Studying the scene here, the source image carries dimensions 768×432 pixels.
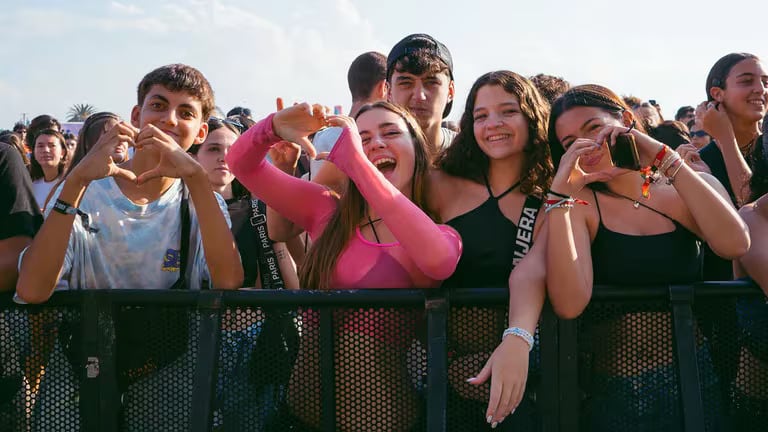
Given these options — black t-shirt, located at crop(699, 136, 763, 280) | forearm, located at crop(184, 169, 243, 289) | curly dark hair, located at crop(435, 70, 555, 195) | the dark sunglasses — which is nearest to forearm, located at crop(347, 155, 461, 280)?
curly dark hair, located at crop(435, 70, 555, 195)

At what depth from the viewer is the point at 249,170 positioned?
2828 mm

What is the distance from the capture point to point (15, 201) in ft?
8.34

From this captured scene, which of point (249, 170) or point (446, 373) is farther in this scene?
point (249, 170)

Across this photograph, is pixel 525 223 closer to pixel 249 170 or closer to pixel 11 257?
pixel 249 170

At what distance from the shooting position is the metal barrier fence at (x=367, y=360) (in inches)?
80.1

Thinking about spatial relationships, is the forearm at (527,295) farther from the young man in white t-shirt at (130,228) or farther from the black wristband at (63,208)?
the black wristband at (63,208)

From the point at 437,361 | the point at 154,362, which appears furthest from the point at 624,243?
the point at 154,362

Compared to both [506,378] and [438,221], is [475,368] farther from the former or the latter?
[438,221]

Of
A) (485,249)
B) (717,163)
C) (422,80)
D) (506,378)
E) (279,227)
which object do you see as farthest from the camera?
(717,163)

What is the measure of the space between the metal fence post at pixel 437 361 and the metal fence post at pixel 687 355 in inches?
27.5

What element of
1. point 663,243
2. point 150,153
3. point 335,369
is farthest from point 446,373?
point 150,153

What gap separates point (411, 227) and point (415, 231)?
2cm

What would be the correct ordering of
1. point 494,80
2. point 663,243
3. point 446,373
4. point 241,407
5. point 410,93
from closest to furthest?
point 446,373, point 241,407, point 663,243, point 494,80, point 410,93

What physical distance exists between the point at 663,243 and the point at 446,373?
0.92 m
